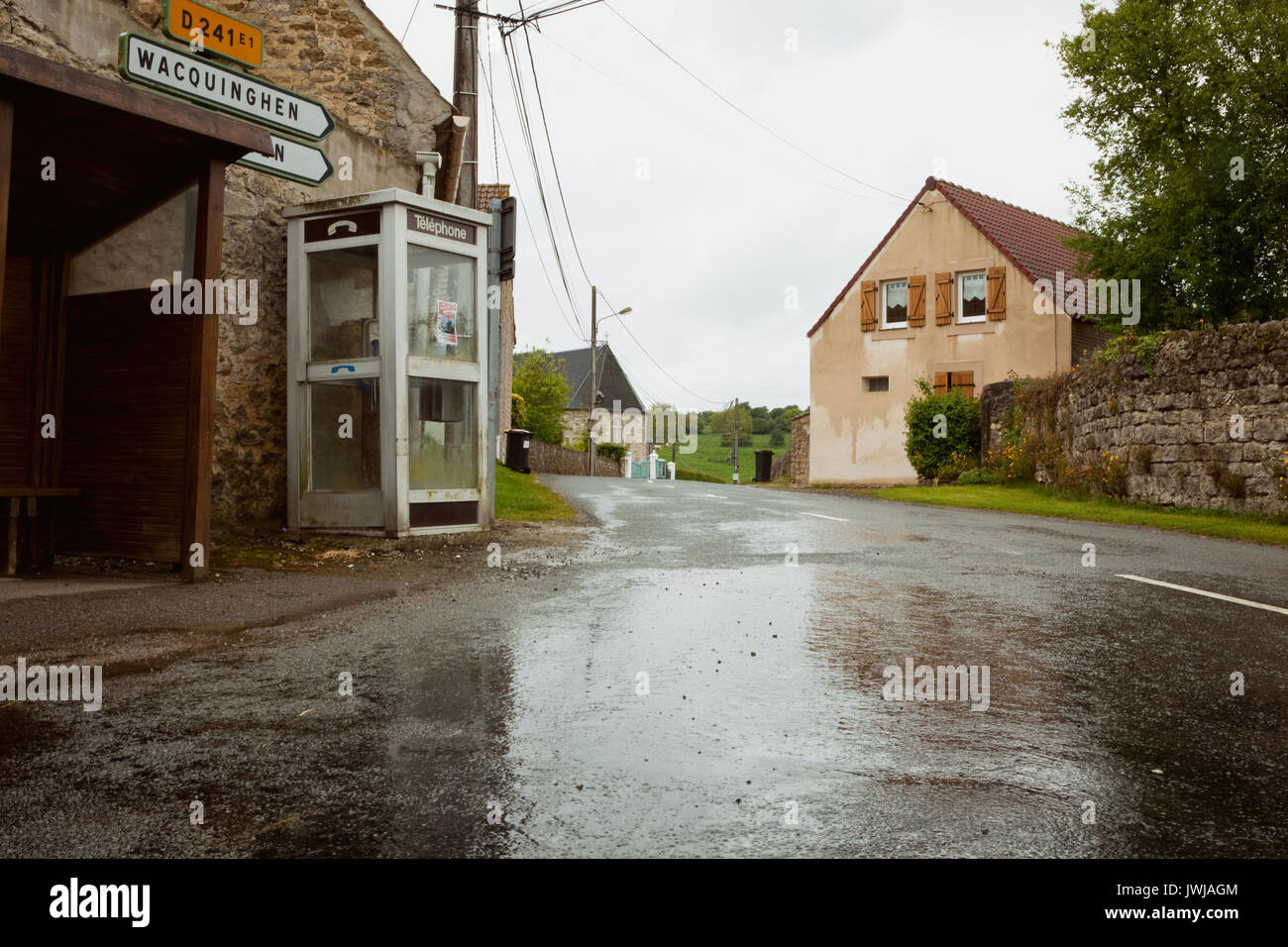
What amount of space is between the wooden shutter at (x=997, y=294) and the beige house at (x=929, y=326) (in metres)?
0.03

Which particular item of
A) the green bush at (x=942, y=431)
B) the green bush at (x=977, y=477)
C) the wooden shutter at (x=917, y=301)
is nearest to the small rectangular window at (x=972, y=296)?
the wooden shutter at (x=917, y=301)

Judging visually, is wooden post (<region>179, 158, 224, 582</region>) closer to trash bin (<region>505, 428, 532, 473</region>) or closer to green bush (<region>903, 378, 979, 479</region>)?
trash bin (<region>505, 428, 532, 473</region>)

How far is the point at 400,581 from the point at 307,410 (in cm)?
291

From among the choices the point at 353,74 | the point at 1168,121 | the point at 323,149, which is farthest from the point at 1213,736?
the point at 1168,121

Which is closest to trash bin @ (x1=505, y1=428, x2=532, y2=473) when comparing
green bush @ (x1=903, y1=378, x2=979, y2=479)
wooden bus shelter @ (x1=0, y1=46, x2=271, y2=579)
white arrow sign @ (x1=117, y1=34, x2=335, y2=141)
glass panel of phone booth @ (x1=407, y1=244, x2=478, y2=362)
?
green bush @ (x1=903, y1=378, x2=979, y2=479)

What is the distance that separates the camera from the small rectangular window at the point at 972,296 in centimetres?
3123

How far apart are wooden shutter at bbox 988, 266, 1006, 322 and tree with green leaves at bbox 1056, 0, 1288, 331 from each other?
7.61 m

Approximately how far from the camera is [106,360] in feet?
24.9

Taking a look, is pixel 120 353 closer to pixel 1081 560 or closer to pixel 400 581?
pixel 400 581

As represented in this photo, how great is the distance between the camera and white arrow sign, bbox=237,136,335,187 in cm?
921

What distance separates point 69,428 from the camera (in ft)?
25.5
